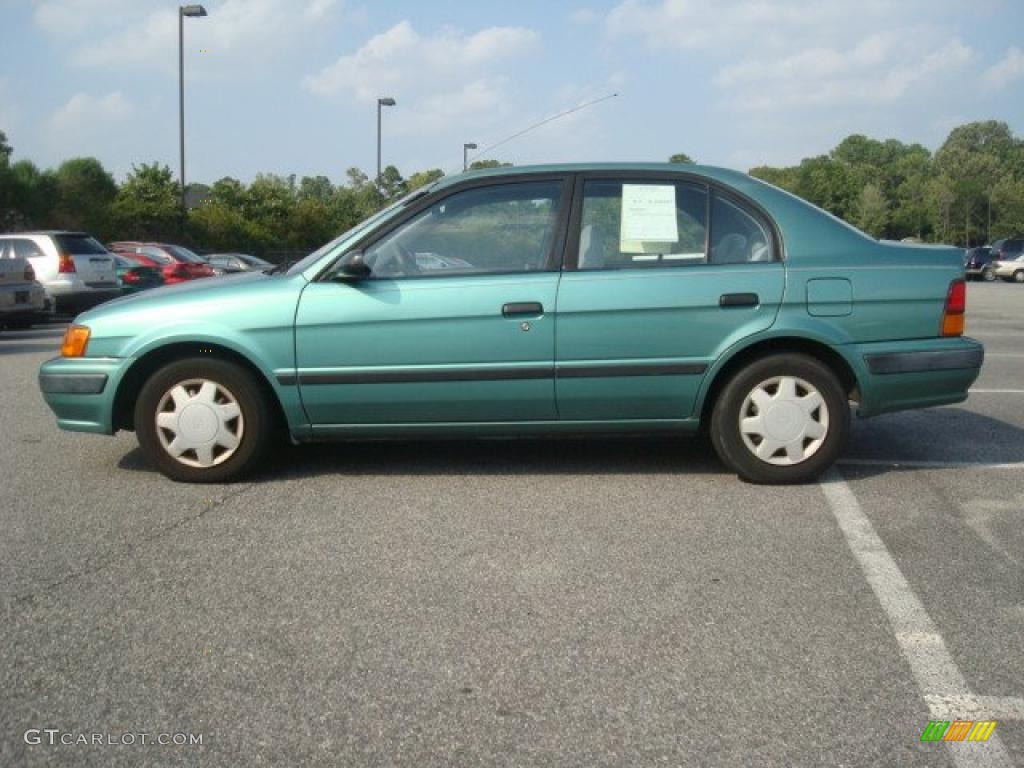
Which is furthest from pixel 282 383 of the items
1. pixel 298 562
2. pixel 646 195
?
pixel 646 195

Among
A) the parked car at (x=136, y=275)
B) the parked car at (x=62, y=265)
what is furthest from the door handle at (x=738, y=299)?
the parked car at (x=136, y=275)

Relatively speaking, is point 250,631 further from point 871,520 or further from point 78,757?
point 871,520

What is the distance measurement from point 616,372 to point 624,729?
2719 mm

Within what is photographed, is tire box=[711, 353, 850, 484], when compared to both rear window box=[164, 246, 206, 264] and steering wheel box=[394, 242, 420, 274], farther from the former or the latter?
rear window box=[164, 246, 206, 264]

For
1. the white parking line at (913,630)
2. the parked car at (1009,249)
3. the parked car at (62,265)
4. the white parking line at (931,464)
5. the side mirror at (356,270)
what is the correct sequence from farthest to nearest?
the parked car at (1009,249) < the parked car at (62,265) < the white parking line at (931,464) < the side mirror at (356,270) < the white parking line at (913,630)

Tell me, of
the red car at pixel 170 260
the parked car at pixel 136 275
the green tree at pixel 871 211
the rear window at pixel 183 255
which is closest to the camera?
the parked car at pixel 136 275

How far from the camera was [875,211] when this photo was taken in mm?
92312

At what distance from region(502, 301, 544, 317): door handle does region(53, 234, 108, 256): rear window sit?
14420 mm

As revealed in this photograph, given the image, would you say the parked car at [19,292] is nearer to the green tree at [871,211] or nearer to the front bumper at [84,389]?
the front bumper at [84,389]

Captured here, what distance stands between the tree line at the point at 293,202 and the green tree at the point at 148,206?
4 cm

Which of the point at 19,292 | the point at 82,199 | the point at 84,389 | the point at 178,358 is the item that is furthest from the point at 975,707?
the point at 82,199

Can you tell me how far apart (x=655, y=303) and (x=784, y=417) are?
33.6 inches

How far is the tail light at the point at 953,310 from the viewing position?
5543 millimetres

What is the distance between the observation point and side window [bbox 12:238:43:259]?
17.7 meters
